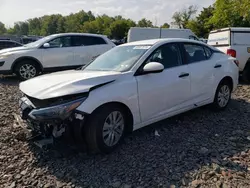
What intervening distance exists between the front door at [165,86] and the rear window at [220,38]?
4583 mm

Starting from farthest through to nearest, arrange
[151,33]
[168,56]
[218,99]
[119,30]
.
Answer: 1. [119,30]
2. [151,33]
3. [218,99]
4. [168,56]

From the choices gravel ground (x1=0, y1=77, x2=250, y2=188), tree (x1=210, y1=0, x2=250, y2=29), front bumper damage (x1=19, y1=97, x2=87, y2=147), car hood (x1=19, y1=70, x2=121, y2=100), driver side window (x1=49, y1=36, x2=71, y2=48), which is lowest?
gravel ground (x1=0, y1=77, x2=250, y2=188)

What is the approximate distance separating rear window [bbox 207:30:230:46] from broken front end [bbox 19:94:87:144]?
6608 mm

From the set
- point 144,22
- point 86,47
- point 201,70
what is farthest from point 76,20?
point 201,70

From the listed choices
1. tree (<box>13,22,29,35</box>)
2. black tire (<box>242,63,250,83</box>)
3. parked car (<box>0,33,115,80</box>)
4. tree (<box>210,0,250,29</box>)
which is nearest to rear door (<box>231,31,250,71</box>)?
black tire (<box>242,63,250,83</box>)

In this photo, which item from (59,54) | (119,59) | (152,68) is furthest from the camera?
(59,54)

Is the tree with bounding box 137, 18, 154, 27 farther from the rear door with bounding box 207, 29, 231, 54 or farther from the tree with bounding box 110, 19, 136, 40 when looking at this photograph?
the rear door with bounding box 207, 29, 231, 54

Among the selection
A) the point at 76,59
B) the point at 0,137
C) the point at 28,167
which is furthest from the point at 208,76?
the point at 76,59

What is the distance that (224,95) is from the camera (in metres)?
5.17

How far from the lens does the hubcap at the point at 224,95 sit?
5089mm

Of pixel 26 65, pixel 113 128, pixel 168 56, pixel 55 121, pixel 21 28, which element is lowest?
pixel 113 128

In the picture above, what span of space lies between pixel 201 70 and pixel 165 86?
109cm

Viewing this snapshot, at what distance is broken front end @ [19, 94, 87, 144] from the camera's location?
2.92m

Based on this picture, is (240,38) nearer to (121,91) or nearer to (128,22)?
(121,91)
